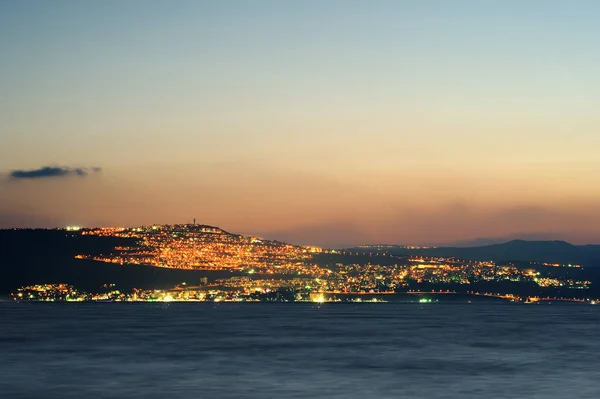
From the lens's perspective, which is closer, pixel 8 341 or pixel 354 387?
pixel 354 387

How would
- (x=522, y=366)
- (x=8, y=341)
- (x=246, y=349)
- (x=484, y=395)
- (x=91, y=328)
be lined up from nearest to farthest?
1. (x=484, y=395)
2. (x=522, y=366)
3. (x=246, y=349)
4. (x=8, y=341)
5. (x=91, y=328)

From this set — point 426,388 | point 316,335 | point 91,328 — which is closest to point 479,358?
point 426,388

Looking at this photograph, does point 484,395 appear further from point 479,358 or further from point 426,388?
point 479,358

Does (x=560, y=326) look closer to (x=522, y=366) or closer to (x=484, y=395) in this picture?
(x=522, y=366)

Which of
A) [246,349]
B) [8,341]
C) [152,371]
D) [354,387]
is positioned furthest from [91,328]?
[354,387]

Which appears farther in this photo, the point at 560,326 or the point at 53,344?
the point at 560,326

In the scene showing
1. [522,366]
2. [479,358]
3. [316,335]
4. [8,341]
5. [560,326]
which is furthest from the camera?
[560,326]

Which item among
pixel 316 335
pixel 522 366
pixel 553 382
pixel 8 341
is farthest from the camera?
pixel 316 335

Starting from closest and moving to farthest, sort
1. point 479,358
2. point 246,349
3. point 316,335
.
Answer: point 479,358 < point 246,349 < point 316,335
